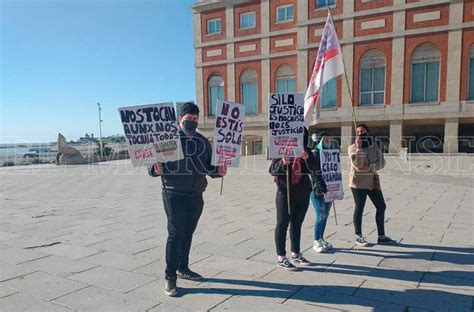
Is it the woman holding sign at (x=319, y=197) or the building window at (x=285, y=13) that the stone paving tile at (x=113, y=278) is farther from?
the building window at (x=285, y=13)

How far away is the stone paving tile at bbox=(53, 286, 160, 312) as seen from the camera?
3269 millimetres

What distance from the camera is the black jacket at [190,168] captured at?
3664 millimetres

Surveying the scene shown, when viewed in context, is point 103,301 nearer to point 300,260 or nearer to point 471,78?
point 300,260

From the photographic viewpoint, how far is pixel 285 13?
3088 centimetres

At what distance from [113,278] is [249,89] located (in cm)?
3046

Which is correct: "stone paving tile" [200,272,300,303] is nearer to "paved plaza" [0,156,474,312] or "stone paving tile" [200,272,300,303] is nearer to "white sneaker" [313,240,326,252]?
"paved plaza" [0,156,474,312]

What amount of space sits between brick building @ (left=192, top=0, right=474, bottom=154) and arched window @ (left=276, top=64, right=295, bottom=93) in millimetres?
92

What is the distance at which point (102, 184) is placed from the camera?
1334 cm

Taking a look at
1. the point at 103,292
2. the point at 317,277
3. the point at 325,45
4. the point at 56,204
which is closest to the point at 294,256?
the point at 317,277

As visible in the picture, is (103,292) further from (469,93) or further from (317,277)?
(469,93)

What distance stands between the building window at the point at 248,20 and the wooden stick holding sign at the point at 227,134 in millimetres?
30218

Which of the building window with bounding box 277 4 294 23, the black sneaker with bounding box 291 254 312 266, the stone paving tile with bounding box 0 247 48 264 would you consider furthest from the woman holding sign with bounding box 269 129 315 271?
the building window with bounding box 277 4 294 23

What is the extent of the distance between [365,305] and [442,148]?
28.4 metres

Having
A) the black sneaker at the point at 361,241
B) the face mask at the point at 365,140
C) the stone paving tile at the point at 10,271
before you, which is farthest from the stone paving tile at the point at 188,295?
the face mask at the point at 365,140
